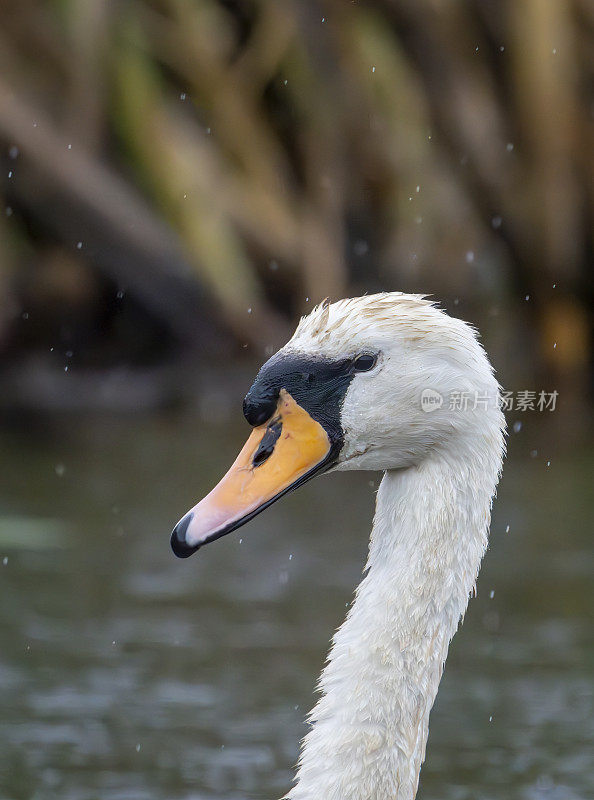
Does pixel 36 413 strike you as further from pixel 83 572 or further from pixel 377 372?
pixel 377 372

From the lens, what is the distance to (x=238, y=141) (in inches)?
430

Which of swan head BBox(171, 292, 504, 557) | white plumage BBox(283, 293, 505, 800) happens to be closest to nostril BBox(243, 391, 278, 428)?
swan head BBox(171, 292, 504, 557)

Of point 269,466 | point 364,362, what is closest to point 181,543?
point 269,466

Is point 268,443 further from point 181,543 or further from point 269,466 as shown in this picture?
point 181,543

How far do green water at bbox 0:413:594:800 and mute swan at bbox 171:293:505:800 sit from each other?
5.54ft

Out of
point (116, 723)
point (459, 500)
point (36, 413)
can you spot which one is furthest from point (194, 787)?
point (36, 413)

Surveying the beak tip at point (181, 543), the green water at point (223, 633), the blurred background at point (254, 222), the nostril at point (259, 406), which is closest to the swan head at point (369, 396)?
the nostril at point (259, 406)

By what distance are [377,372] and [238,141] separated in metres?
7.78

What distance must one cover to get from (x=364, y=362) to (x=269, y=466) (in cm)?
31

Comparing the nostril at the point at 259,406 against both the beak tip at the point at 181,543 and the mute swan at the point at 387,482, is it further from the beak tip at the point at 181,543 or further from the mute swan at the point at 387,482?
the beak tip at the point at 181,543

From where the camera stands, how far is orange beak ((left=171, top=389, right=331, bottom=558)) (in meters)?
3.22

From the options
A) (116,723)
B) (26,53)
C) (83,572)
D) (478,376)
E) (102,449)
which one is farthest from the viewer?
(26,53)

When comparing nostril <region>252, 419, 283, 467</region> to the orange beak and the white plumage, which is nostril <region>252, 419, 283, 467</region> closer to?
the orange beak

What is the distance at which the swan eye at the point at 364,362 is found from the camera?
132 inches
